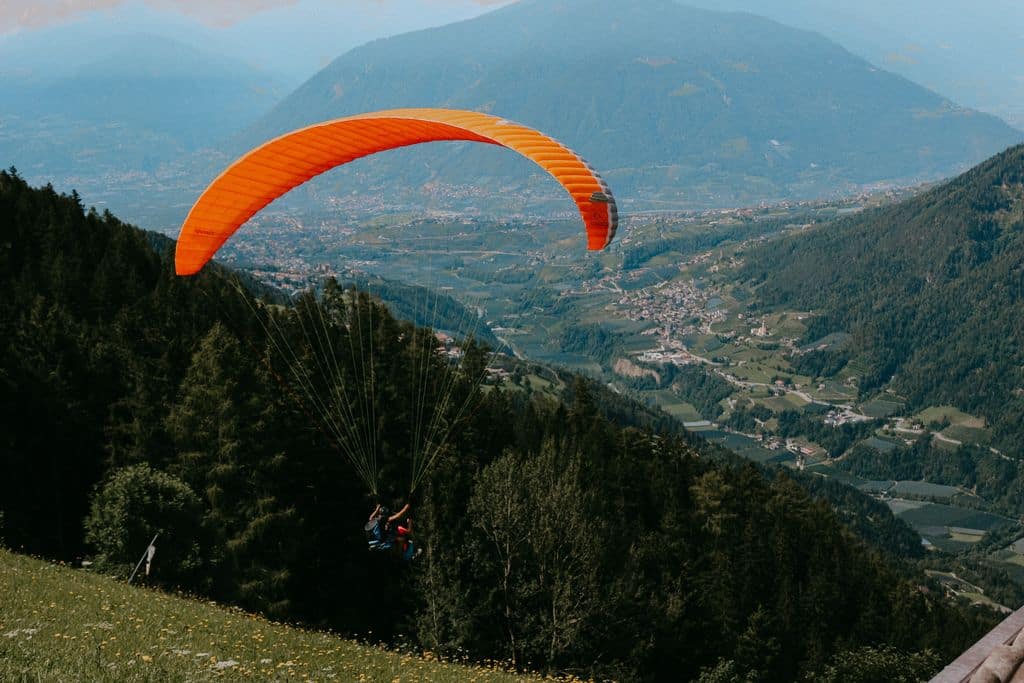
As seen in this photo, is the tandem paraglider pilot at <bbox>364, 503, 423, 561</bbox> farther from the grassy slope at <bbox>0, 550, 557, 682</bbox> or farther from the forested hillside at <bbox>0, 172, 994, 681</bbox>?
the forested hillside at <bbox>0, 172, 994, 681</bbox>

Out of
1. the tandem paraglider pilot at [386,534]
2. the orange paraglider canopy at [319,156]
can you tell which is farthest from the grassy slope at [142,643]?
the orange paraglider canopy at [319,156]

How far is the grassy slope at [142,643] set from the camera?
32.1 feet

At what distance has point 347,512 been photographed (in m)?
33.1

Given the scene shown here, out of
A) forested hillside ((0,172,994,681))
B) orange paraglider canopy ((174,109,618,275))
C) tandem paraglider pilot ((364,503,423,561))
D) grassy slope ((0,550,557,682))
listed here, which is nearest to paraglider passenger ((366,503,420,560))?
tandem paraglider pilot ((364,503,423,561))

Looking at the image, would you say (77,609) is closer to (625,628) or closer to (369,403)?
(625,628)

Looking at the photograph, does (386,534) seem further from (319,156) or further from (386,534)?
(319,156)

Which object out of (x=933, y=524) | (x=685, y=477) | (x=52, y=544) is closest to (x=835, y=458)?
(x=933, y=524)

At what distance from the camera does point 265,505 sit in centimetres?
2730

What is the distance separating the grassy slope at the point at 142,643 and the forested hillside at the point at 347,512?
6.36 meters

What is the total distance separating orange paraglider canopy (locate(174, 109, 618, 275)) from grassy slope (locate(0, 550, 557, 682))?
22.9 ft

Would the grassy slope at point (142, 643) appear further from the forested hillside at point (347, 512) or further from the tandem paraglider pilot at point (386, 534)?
the forested hillside at point (347, 512)

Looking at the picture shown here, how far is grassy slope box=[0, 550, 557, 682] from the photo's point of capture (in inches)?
385

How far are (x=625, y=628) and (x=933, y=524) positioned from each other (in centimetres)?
15586

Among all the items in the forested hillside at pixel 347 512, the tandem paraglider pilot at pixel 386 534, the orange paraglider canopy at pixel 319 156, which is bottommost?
the forested hillside at pixel 347 512
